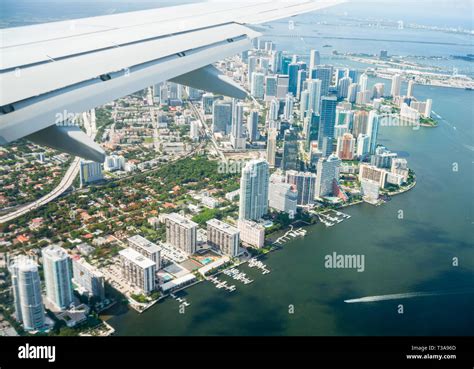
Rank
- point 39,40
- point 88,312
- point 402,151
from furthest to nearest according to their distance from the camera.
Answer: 1. point 402,151
2. point 88,312
3. point 39,40

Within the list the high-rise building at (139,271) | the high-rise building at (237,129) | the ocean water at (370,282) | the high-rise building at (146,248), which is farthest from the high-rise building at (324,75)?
the high-rise building at (139,271)

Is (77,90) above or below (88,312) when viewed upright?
above

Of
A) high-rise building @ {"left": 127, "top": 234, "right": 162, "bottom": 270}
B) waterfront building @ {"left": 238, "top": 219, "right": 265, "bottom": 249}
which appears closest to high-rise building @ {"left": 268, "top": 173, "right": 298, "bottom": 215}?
waterfront building @ {"left": 238, "top": 219, "right": 265, "bottom": 249}

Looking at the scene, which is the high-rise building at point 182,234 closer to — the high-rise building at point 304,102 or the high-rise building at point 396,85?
the high-rise building at point 304,102

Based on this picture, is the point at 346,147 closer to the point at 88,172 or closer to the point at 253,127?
the point at 253,127

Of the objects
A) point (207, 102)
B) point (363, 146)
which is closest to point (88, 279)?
point (363, 146)

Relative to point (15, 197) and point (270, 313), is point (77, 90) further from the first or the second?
point (15, 197)
